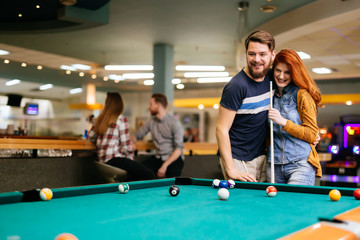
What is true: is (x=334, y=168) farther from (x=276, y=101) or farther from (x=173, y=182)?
(x=173, y=182)

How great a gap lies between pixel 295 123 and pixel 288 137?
11cm

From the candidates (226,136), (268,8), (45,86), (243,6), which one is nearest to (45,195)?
(226,136)

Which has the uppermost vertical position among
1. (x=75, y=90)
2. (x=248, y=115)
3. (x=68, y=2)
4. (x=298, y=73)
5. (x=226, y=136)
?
(x=68, y=2)

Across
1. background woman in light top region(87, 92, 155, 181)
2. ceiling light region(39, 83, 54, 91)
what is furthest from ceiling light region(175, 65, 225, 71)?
background woman in light top region(87, 92, 155, 181)

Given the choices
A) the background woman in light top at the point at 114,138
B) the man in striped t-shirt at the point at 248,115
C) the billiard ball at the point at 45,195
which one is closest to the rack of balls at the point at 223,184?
the man in striped t-shirt at the point at 248,115

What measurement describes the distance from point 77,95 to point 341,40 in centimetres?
844

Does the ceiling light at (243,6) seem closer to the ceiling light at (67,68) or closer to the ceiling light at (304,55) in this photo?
the ceiling light at (304,55)

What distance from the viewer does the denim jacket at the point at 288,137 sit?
8.93 ft

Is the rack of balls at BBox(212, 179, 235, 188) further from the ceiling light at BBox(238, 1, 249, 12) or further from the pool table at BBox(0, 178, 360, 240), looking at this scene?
the ceiling light at BBox(238, 1, 249, 12)

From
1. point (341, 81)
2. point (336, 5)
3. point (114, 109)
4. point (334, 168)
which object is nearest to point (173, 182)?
point (114, 109)

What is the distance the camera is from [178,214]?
1556mm

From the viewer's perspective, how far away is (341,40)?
8.07m

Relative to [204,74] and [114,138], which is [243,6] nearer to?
[114,138]

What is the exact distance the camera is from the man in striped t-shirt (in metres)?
2.76
